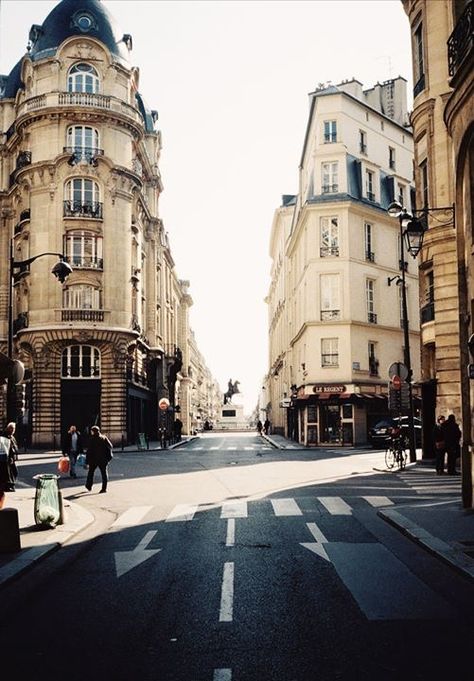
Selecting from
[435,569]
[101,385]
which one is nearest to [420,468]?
[435,569]

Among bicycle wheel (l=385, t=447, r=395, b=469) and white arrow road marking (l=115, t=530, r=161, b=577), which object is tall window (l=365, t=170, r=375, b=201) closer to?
bicycle wheel (l=385, t=447, r=395, b=469)

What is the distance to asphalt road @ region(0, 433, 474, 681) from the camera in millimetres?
5773

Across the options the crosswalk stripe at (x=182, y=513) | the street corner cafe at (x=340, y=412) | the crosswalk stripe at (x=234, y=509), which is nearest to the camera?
the crosswalk stripe at (x=182, y=513)

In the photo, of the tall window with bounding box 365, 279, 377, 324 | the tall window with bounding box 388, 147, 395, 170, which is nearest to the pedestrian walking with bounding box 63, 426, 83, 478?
the tall window with bounding box 365, 279, 377, 324

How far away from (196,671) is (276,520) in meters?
7.96

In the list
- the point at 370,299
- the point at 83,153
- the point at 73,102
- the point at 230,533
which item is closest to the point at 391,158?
the point at 370,299

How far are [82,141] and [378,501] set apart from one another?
35609 mm

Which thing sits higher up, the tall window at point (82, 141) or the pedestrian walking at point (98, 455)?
the tall window at point (82, 141)

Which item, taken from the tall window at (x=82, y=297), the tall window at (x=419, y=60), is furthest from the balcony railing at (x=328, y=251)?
the tall window at (x=419, y=60)

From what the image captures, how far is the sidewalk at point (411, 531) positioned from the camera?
373 inches

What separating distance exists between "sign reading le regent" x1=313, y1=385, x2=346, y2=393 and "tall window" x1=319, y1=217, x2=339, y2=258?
26.0ft

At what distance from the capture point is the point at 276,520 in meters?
13.5

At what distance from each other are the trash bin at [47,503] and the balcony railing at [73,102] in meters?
36.3

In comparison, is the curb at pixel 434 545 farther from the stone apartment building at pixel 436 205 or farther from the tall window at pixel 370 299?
the tall window at pixel 370 299
